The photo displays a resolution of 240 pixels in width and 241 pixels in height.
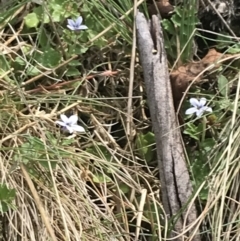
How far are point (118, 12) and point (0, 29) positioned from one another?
311mm

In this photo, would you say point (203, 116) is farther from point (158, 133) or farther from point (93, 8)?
point (93, 8)

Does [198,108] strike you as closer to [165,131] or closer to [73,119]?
[165,131]

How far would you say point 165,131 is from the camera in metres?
1.53

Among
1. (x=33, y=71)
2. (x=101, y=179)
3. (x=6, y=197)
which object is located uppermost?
(x=33, y=71)

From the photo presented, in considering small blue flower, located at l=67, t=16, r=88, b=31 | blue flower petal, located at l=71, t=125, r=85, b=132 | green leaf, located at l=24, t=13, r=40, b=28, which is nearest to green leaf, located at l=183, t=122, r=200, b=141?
blue flower petal, located at l=71, t=125, r=85, b=132

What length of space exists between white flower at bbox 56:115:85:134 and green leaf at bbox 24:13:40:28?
353 mm

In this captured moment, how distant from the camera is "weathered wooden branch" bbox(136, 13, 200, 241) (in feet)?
4.89

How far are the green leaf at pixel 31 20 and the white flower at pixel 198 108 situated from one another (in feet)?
1.63

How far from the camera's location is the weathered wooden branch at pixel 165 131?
4.89 ft

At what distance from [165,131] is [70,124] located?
219mm

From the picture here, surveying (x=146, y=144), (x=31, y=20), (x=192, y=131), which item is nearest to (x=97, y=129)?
(x=146, y=144)

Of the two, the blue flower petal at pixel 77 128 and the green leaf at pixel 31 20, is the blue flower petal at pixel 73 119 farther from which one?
the green leaf at pixel 31 20

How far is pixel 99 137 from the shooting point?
5.40 ft

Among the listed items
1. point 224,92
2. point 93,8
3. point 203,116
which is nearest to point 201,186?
point 203,116
